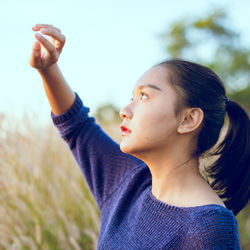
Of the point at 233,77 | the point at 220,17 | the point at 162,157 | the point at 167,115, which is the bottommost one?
the point at 233,77

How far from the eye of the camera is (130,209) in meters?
1.84

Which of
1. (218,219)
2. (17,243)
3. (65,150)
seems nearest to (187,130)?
(218,219)

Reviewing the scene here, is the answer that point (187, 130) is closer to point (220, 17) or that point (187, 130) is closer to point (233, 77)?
point (233, 77)

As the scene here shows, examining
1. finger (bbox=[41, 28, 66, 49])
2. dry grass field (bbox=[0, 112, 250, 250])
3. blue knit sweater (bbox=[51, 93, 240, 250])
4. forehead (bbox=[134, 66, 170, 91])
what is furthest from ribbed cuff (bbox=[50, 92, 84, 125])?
dry grass field (bbox=[0, 112, 250, 250])

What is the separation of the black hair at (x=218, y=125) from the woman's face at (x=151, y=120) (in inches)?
1.8

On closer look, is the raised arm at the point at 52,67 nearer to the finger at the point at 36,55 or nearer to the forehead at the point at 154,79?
the finger at the point at 36,55

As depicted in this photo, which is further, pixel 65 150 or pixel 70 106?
pixel 65 150

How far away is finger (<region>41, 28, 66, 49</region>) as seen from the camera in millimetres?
1663

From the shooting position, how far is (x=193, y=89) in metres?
1.66

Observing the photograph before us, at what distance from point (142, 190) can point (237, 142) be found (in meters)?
0.50

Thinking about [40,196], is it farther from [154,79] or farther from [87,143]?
[154,79]

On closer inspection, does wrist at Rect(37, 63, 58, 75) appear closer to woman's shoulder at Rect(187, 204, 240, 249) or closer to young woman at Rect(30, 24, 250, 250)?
young woman at Rect(30, 24, 250, 250)

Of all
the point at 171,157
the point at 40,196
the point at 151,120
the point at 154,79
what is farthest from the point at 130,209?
the point at 40,196

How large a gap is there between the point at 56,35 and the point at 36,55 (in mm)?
124
